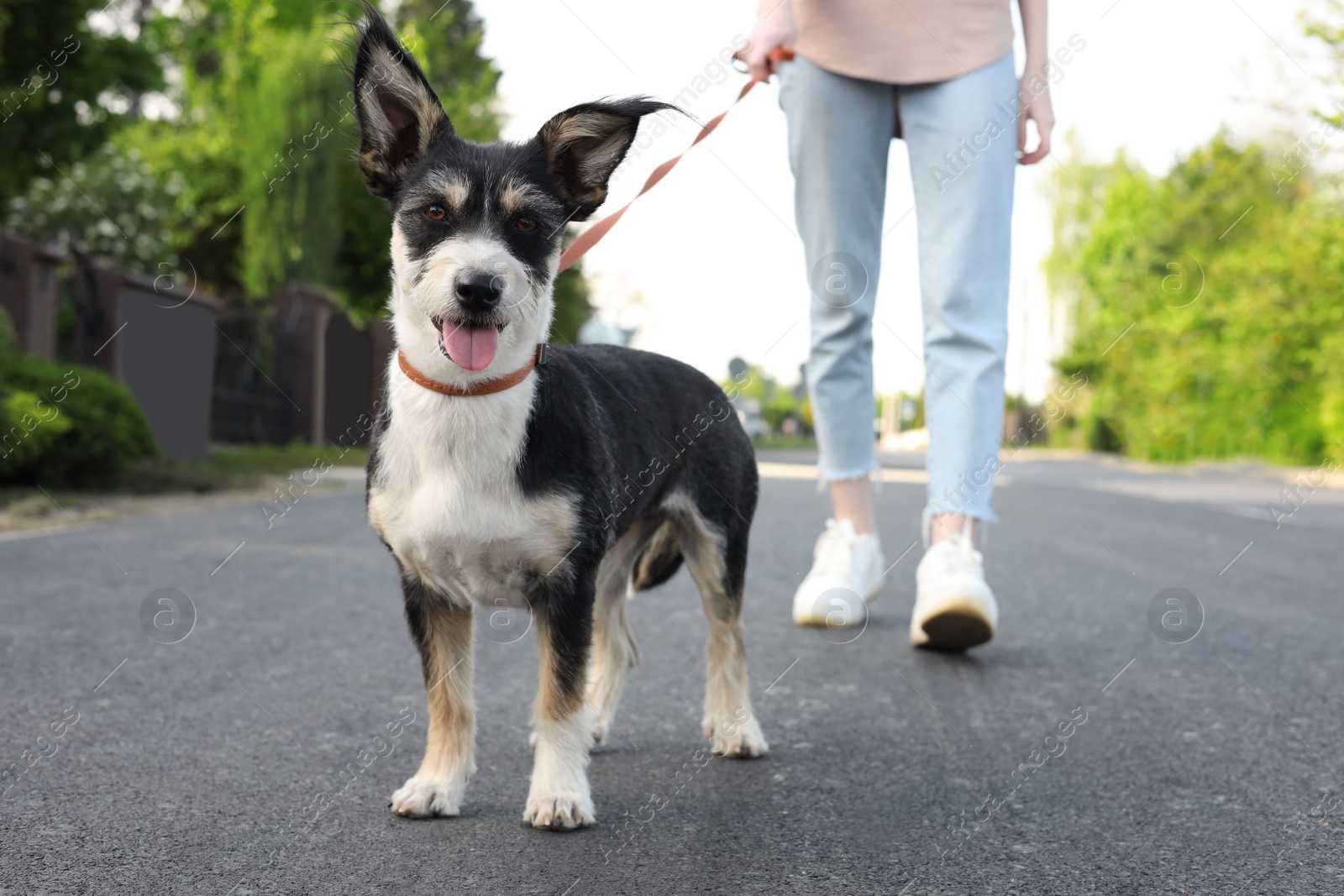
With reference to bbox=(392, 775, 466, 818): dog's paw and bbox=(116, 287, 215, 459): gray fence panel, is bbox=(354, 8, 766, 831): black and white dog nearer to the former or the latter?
bbox=(392, 775, 466, 818): dog's paw

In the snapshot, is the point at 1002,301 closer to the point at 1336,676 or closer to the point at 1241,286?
the point at 1336,676

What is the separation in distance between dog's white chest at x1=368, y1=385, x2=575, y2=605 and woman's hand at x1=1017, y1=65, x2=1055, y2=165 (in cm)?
262

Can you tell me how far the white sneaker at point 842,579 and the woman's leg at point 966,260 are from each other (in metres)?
0.50

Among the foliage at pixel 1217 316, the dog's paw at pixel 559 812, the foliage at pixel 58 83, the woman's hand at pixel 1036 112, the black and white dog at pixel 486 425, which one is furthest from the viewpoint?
the foliage at pixel 1217 316

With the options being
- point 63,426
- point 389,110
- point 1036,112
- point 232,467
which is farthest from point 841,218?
point 232,467

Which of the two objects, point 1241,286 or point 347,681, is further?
point 1241,286

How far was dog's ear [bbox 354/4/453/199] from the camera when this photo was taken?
2.93 m

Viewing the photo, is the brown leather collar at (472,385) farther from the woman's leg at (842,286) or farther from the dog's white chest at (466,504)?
the woman's leg at (842,286)

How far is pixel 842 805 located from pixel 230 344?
1761cm

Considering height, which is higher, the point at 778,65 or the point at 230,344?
the point at 778,65

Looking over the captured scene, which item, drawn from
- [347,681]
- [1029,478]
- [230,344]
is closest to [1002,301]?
[347,681]

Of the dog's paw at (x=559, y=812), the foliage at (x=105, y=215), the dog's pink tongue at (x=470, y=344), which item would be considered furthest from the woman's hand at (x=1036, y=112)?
the foliage at (x=105, y=215)

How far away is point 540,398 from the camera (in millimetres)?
2951

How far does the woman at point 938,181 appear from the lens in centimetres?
434
